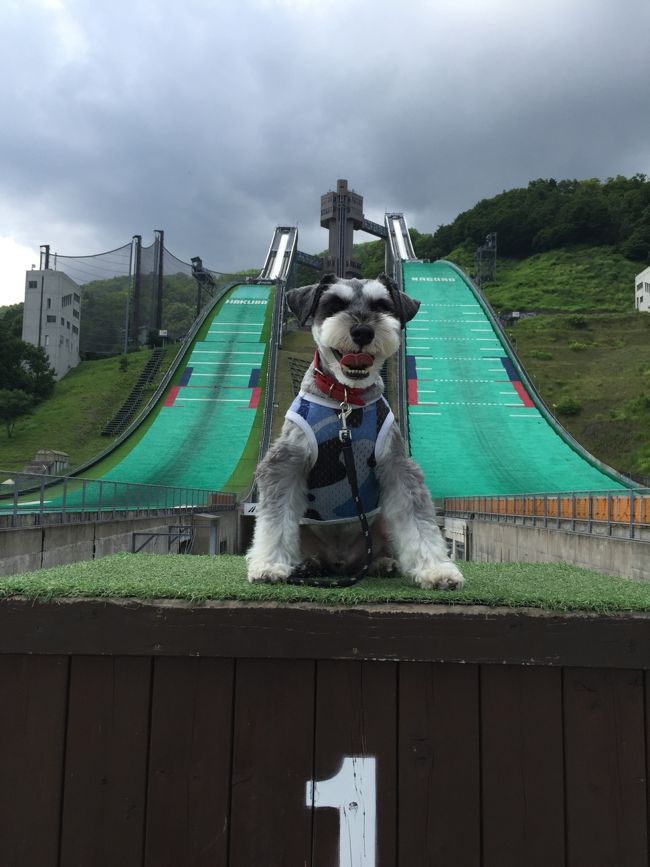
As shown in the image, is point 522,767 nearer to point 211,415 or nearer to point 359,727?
point 359,727

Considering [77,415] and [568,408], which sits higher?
[568,408]


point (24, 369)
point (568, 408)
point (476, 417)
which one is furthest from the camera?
point (24, 369)

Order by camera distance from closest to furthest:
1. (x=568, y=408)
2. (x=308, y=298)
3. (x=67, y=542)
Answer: (x=308, y=298)
(x=67, y=542)
(x=568, y=408)

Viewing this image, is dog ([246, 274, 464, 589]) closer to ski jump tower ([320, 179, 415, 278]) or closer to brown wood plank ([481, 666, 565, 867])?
brown wood plank ([481, 666, 565, 867])

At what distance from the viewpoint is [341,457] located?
2639 millimetres

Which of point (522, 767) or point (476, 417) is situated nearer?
point (522, 767)

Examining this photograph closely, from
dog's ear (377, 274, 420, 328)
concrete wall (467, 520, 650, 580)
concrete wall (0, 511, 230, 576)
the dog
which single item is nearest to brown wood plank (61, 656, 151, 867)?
the dog

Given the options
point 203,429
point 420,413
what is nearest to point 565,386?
Answer: point 420,413

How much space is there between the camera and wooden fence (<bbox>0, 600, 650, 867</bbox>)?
1843 mm

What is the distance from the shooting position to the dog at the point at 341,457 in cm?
252

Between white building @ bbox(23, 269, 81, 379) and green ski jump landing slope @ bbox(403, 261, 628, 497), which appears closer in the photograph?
green ski jump landing slope @ bbox(403, 261, 628, 497)

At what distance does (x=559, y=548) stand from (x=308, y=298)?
11.2 m

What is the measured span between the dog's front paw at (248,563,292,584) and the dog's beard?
816mm

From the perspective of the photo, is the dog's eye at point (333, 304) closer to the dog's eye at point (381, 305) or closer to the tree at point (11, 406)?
the dog's eye at point (381, 305)
